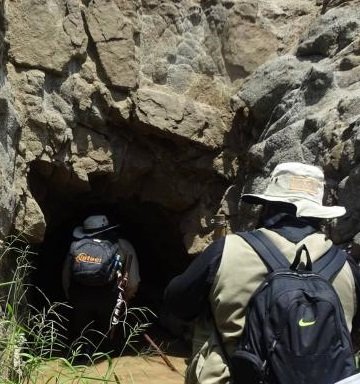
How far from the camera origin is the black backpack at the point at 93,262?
520 cm

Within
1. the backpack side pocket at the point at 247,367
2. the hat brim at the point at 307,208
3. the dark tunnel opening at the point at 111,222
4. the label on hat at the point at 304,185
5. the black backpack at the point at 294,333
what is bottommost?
the dark tunnel opening at the point at 111,222

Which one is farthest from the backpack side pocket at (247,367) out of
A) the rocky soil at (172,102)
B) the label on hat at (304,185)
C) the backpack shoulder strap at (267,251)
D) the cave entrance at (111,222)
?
the cave entrance at (111,222)

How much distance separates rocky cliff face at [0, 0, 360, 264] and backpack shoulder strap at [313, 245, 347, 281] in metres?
1.89

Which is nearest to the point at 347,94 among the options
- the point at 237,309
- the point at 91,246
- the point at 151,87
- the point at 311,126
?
the point at 311,126

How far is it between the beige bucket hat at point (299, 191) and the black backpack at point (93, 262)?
9.14ft

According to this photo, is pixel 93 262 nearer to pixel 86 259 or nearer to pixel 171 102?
pixel 86 259

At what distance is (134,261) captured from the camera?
5840 millimetres

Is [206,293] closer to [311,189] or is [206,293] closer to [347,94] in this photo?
[311,189]

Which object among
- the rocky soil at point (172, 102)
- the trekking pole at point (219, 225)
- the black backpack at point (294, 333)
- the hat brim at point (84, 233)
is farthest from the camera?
the trekking pole at point (219, 225)

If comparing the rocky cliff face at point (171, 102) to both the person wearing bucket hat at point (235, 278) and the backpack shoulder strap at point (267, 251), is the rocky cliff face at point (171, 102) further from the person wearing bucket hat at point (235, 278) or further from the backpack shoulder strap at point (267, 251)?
the backpack shoulder strap at point (267, 251)

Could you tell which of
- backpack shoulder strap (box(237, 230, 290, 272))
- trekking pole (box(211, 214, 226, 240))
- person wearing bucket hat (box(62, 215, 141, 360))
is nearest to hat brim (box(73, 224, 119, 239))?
person wearing bucket hat (box(62, 215, 141, 360))

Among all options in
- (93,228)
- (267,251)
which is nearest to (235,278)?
(267,251)

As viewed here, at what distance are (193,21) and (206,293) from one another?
12.9 feet

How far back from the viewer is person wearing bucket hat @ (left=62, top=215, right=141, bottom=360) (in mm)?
5234
